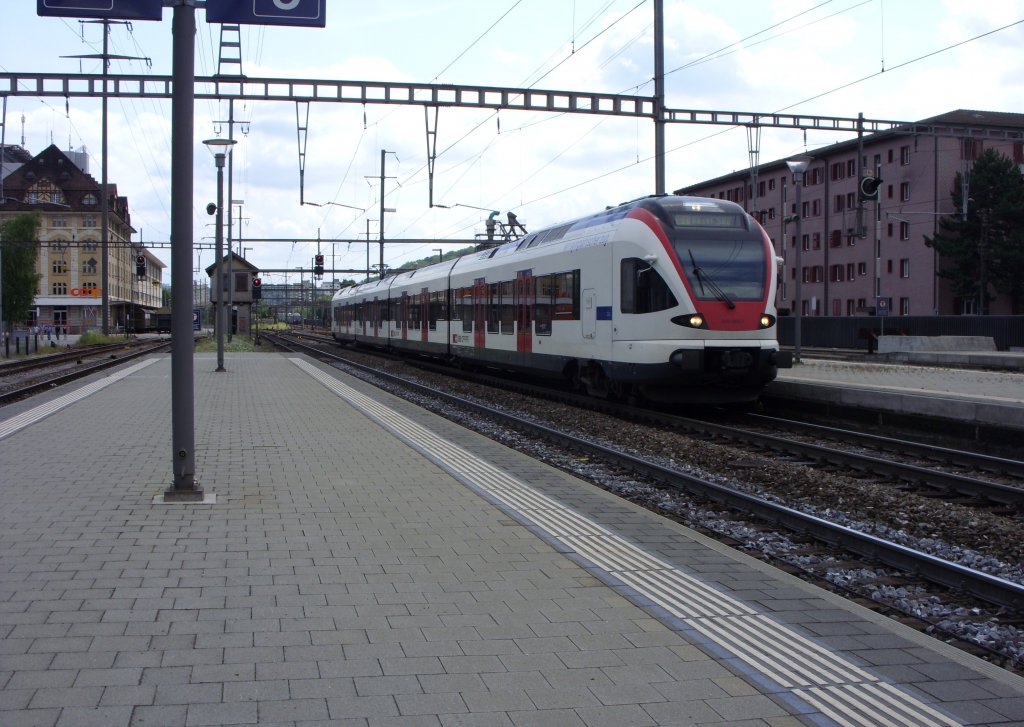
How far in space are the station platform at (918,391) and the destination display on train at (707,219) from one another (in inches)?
131

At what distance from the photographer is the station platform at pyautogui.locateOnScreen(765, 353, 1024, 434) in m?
13.1

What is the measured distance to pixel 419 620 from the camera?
4680 mm

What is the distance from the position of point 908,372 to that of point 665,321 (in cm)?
1129

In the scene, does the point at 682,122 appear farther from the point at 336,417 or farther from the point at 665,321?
the point at 336,417

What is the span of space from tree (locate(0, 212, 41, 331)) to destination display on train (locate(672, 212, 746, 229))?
50.8 metres

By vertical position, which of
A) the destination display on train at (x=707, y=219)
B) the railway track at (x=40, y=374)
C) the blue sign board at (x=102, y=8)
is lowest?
the railway track at (x=40, y=374)

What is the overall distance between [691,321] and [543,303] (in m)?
5.40

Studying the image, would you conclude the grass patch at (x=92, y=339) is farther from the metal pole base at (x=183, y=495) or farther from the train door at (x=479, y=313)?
the metal pole base at (x=183, y=495)

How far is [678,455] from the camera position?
458 inches

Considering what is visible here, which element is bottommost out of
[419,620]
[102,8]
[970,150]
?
[419,620]

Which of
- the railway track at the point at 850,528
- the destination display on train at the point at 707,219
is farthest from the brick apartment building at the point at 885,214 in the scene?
the railway track at the point at 850,528

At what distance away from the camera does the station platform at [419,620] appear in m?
3.68

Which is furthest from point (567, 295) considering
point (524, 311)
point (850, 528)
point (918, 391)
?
point (850, 528)

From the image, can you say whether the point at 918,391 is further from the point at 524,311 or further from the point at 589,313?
the point at 524,311
